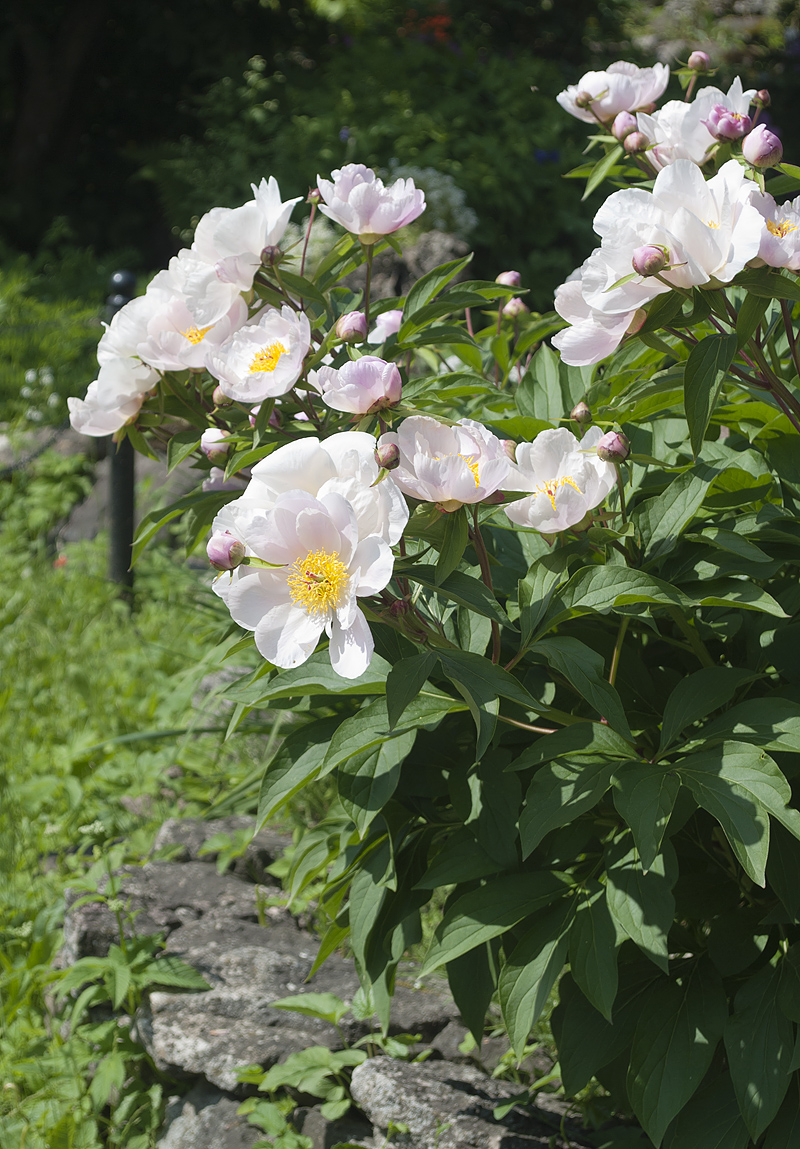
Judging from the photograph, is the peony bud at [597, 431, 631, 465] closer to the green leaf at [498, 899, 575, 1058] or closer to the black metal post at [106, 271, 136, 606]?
the green leaf at [498, 899, 575, 1058]

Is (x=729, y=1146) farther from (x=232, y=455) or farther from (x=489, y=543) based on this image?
(x=232, y=455)

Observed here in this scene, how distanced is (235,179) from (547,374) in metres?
A: 5.45

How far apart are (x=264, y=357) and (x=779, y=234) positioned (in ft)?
2.04

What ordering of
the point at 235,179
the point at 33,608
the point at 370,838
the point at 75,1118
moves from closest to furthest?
the point at 370,838 → the point at 75,1118 → the point at 33,608 → the point at 235,179

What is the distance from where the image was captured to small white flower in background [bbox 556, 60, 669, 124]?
1627 millimetres

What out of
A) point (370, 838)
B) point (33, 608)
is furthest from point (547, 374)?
point (33, 608)

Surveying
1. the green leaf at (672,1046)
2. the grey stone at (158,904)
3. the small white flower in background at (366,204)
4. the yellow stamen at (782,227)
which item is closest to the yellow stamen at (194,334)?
the small white flower in background at (366,204)

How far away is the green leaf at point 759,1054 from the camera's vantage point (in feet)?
3.77

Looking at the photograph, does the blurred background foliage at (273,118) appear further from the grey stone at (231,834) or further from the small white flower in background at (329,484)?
the small white flower in background at (329,484)

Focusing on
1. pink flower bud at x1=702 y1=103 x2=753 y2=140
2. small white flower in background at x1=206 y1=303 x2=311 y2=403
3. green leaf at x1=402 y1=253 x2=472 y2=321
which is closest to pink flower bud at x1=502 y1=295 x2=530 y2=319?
green leaf at x1=402 y1=253 x2=472 y2=321

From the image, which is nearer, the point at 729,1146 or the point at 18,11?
the point at 729,1146

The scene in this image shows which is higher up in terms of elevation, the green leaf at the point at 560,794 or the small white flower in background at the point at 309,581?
the small white flower in background at the point at 309,581

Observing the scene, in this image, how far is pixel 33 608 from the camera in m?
4.12

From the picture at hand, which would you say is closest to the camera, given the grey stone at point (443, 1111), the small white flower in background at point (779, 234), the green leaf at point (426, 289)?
the small white flower in background at point (779, 234)
